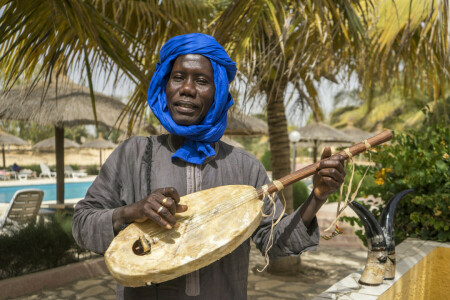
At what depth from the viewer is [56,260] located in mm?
5305

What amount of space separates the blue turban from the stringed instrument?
15 centimetres

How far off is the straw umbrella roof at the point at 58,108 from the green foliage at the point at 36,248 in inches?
112

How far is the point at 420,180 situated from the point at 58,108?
660 cm

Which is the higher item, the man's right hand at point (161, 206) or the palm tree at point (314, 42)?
the palm tree at point (314, 42)

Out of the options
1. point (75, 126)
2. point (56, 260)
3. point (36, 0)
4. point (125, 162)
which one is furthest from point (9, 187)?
point (125, 162)

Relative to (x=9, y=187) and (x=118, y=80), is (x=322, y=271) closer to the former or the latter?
(x=118, y=80)

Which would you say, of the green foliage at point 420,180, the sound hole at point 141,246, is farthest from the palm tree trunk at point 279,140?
the sound hole at point 141,246

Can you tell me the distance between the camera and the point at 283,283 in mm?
5258

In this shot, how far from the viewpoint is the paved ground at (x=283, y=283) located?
4737 mm

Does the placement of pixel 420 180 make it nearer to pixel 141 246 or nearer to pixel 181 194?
pixel 181 194

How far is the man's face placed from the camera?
4.53ft

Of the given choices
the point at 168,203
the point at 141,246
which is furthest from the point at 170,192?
the point at 141,246

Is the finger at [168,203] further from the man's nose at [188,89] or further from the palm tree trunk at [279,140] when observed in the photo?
the palm tree trunk at [279,140]

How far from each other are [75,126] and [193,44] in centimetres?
749
